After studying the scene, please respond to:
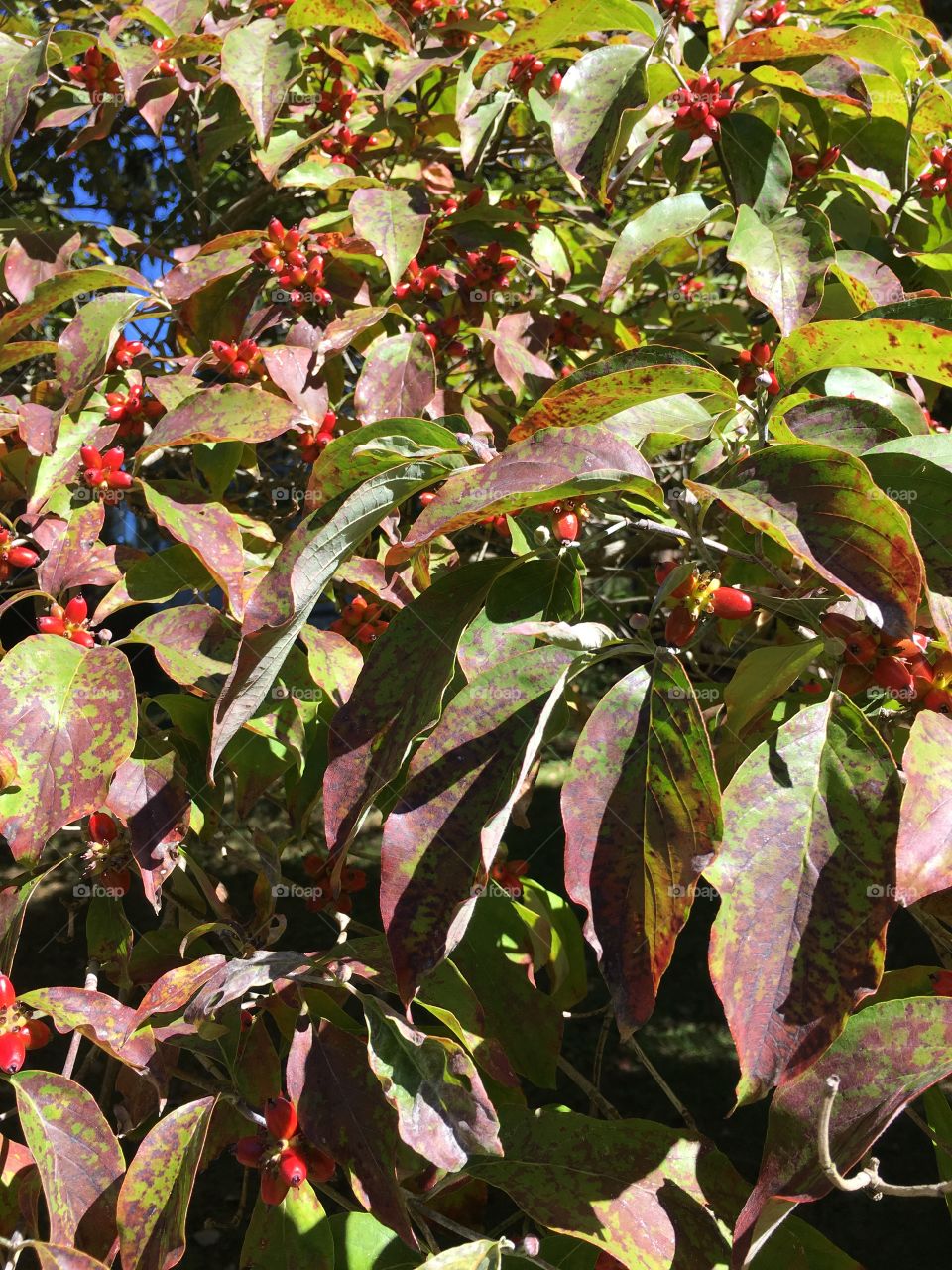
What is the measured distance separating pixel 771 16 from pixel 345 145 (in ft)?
3.24

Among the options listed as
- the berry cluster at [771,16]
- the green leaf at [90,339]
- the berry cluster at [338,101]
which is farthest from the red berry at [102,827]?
the berry cluster at [771,16]

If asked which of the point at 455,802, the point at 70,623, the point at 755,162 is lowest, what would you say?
the point at 70,623

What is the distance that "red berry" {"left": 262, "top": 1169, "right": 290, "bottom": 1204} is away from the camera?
4.76 ft

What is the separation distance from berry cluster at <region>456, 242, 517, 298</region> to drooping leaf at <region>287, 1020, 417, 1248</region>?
1.66 m

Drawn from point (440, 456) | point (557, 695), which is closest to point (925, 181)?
point (440, 456)

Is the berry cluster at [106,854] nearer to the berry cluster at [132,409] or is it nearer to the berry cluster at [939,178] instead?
the berry cluster at [132,409]

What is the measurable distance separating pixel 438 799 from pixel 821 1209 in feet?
9.55

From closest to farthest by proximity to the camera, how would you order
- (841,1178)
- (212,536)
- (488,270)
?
1. (841,1178)
2. (212,536)
3. (488,270)

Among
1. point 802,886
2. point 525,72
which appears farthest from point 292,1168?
point 525,72

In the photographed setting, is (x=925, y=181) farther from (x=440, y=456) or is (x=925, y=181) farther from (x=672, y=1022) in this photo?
(x=672, y=1022)

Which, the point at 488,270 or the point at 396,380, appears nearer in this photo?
the point at 396,380

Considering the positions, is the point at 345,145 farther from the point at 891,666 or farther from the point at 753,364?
the point at 891,666

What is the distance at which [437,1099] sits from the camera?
1286 mm

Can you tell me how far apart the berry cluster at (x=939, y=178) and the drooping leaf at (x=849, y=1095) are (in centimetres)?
165
